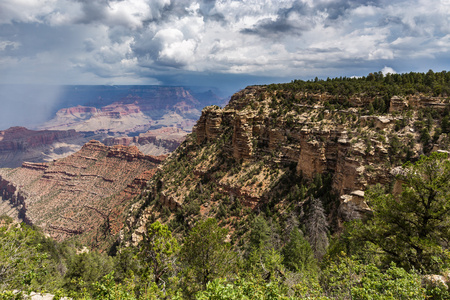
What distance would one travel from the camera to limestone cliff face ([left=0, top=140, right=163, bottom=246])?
10119cm

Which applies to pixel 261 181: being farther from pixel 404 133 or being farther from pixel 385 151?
pixel 404 133

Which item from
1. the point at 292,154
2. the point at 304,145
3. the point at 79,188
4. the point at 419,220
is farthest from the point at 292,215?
the point at 79,188

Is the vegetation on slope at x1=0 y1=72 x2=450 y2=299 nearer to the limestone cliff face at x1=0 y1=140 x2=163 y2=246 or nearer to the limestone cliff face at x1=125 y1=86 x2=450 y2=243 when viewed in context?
the limestone cliff face at x1=125 y1=86 x2=450 y2=243

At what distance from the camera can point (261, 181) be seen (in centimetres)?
4550

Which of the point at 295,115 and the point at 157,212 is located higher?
the point at 295,115

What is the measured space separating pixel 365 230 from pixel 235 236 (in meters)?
26.1

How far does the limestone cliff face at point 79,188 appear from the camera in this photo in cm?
10119

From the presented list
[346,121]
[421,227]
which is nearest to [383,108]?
[346,121]

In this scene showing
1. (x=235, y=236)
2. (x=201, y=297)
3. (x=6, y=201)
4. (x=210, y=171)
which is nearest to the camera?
(x=201, y=297)

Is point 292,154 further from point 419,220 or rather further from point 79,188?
point 79,188

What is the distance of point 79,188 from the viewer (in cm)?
14600

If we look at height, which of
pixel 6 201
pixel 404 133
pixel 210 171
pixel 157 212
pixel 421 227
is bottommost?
pixel 6 201

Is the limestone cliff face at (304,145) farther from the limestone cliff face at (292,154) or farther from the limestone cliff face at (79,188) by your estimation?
the limestone cliff face at (79,188)

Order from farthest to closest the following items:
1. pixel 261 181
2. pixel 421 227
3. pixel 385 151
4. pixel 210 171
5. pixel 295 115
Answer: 1. pixel 210 171
2. pixel 295 115
3. pixel 261 181
4. pixel 385 151
5. pixel 421 227
